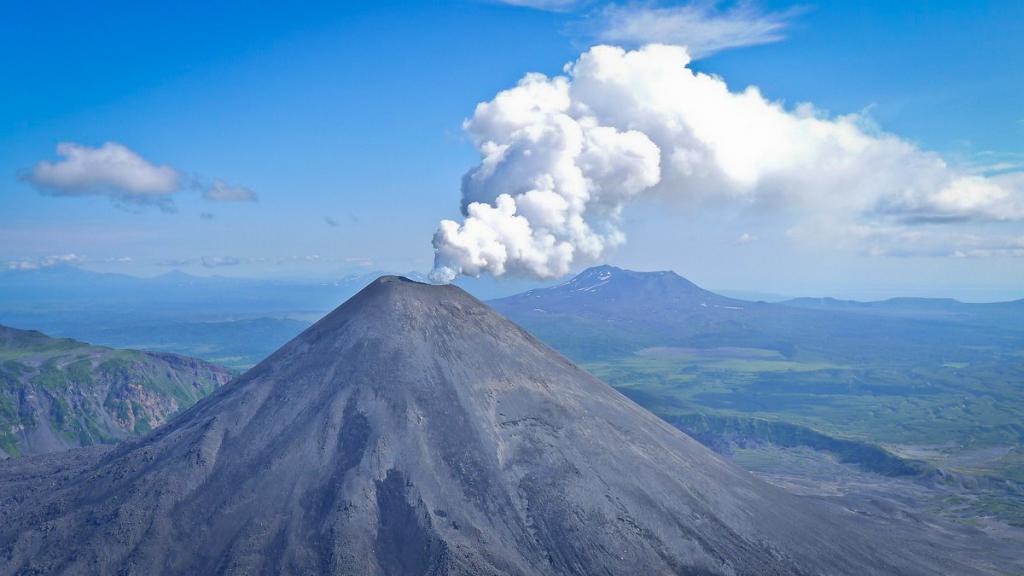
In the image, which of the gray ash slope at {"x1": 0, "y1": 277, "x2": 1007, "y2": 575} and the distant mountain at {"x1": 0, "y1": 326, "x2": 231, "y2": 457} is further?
the distant mountain at {"x1": 0, "y1": 326, "x2": 231, "y2": 457}

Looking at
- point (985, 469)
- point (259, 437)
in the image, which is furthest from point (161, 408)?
point (985, 469)

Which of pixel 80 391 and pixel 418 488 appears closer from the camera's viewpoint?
pixel 418 488

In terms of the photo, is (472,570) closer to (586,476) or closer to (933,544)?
(586,476)

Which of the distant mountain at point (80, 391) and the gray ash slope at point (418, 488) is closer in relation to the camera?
the gray ash slope at point (418, 488)
